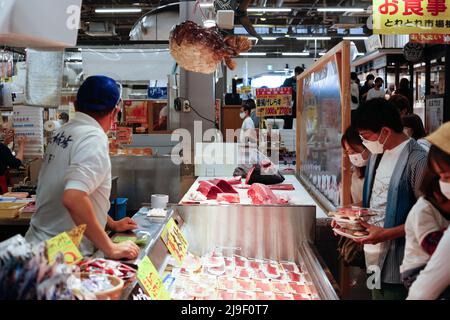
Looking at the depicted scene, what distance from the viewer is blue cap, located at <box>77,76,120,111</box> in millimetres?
2791

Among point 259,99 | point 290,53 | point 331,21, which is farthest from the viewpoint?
point 290,53

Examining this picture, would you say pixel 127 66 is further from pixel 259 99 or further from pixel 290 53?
pixel 290 53

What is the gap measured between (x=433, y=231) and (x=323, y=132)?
2.80 meters

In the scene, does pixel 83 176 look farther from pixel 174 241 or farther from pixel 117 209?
pixel 117 209

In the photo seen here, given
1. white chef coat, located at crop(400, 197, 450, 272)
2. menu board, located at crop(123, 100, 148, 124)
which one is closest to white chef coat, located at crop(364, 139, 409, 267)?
white chef coat, located at crop(400, 197, 450, 272)

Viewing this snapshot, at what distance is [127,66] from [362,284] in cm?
683

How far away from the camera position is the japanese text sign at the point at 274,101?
→ 8.82 meters

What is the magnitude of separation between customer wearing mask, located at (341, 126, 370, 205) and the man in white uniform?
145cm

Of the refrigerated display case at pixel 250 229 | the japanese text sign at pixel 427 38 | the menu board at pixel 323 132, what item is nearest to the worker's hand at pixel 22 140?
the menu board at pixel 323 132

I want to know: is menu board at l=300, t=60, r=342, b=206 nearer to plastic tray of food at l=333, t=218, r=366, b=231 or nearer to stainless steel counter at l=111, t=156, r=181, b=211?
plastic tray of food at l=333, t=218, r=366, b=231

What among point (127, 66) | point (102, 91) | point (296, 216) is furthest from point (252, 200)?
point (127, 66)

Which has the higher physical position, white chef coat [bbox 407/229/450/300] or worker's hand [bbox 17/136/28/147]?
worker's hand [bbox 17/136/28/147]

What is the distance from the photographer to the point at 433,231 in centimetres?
181

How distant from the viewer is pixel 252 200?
165 inches
